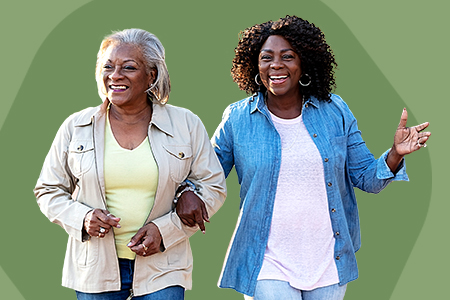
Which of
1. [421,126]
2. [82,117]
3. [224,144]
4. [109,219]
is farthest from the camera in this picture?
[224,144]

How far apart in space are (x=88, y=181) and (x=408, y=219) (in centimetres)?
225

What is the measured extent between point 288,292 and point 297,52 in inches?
60.5

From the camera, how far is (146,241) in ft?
14.4

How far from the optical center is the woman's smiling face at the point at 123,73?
4.45m

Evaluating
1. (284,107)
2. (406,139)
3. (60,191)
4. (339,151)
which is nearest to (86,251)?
(60,191)

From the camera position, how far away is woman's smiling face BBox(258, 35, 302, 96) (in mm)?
4719

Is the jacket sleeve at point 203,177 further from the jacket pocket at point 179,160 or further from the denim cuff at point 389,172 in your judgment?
the denim cuff at point 389,172

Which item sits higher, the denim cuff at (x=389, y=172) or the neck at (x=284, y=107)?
the neck at (x=284, y=107)

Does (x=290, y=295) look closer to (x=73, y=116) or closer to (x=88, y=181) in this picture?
(x=88, y=181)

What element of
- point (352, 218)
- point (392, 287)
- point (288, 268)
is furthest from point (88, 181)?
point (392, 287)

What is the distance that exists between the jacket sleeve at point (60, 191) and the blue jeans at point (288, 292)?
1.15 m

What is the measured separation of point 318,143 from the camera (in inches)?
189

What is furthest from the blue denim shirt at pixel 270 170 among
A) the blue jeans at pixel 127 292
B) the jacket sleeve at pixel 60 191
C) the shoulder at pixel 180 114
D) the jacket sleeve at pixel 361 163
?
the jacket sleeve at pixel 60 191

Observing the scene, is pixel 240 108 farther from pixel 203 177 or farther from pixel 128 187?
pixel 128 187
